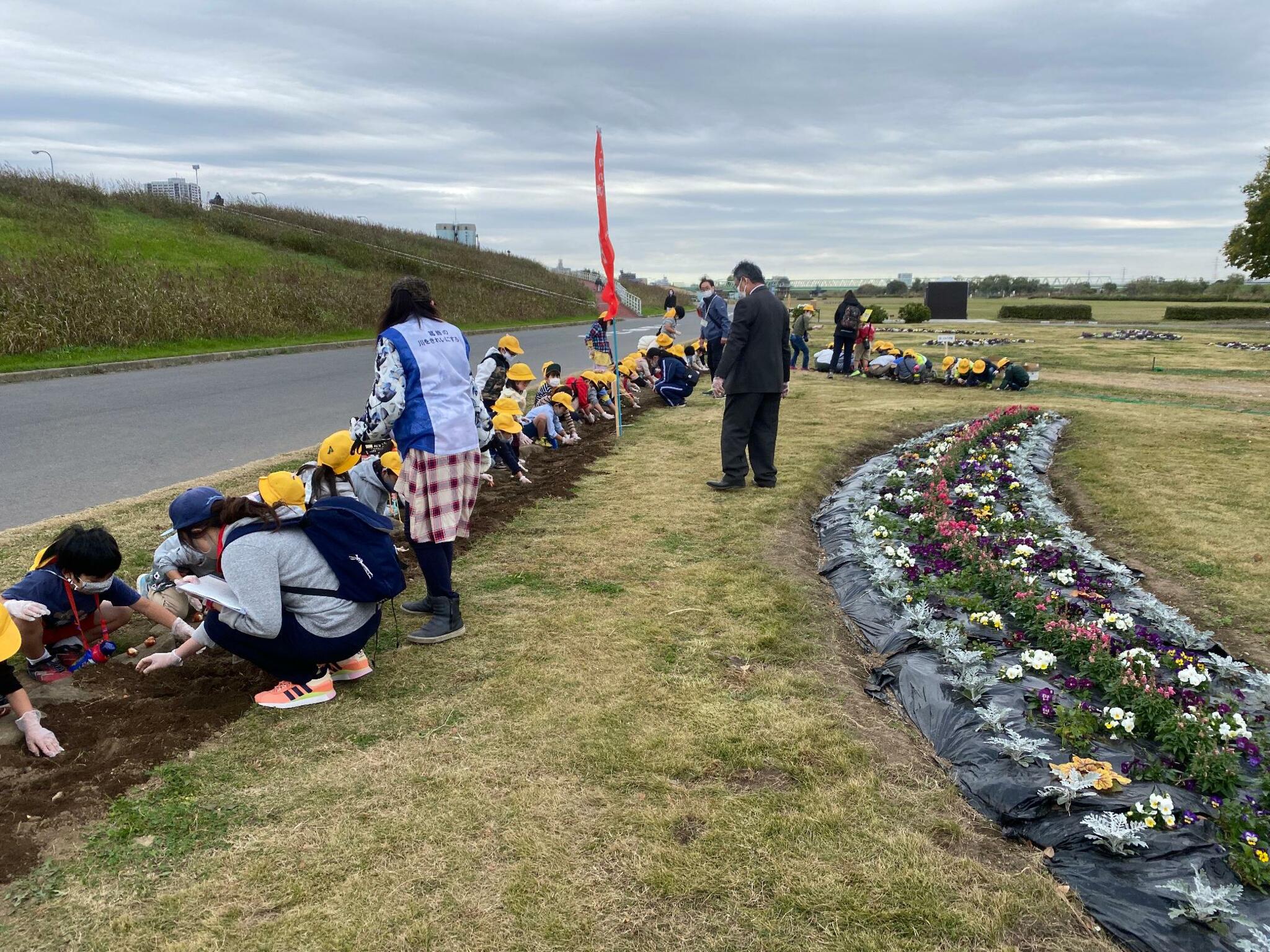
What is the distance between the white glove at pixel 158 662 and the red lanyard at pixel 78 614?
345mm

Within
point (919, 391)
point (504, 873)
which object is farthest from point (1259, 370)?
point (504, 873)

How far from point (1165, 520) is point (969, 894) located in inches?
218

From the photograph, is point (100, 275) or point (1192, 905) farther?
point (100, 275)

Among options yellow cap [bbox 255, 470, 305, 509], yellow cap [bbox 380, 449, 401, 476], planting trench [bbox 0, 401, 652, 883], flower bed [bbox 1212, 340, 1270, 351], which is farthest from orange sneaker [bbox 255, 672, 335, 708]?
flower bed [bbox 1212, 340, 1270, 351]

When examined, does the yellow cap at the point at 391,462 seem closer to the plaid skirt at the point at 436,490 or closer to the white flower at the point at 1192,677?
the plaid skirt at the point at 436,490

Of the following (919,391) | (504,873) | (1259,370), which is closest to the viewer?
(504,873)

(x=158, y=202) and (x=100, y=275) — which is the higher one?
(x=158, y=202)

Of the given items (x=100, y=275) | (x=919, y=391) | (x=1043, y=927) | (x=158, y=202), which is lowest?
(x=1043, y=927)

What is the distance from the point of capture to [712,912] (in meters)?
2.42

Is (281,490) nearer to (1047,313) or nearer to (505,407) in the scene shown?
(505,407)

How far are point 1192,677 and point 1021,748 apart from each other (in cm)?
99

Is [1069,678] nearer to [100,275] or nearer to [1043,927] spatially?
[1043,927]

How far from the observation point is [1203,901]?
2359mm

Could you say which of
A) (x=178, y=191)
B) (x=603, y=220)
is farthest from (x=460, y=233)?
(x=603, y=220)
